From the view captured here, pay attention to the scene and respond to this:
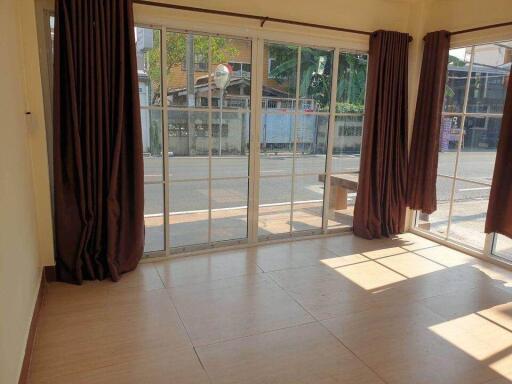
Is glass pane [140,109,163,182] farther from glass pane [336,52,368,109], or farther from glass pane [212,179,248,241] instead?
glass pane [336,52,368,109]

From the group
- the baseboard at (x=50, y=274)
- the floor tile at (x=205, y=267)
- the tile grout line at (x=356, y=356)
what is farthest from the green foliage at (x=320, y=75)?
the baseboard at (x=50, y=274)

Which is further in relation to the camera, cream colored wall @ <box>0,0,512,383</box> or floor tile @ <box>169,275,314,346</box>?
floor tile @ <box>169,275,314,346</box>

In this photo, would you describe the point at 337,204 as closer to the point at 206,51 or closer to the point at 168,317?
the point at 206,51

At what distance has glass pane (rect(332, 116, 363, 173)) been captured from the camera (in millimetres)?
4100

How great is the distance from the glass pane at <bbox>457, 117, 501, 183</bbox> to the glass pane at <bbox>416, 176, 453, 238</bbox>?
0.20 meters

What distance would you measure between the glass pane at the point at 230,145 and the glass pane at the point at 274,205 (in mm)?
306

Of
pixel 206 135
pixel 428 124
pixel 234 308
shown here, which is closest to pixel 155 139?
pixel 206 135

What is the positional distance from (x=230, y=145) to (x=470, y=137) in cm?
232

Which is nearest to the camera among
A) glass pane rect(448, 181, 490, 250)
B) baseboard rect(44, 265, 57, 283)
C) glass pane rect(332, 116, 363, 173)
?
baseboard rect(44, 265, 57, 283)

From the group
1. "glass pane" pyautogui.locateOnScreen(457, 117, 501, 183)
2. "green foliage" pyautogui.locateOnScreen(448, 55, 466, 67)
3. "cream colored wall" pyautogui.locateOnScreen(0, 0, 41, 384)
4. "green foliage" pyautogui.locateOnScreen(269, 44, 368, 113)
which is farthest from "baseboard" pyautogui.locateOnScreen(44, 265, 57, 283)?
"green foliage" pyautogui.locateOnScreen(448, 55, 466, 67)

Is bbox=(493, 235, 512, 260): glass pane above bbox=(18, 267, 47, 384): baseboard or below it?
above

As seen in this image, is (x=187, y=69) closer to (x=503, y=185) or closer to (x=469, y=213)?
(x=503, y=185)

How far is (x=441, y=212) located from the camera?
411 centimetres

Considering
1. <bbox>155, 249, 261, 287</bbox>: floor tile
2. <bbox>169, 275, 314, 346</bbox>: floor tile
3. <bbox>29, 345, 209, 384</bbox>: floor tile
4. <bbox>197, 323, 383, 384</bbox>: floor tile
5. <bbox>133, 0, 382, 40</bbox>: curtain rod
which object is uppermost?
<bbox>133, 0, 382, 40</bbox>: curtain rod
